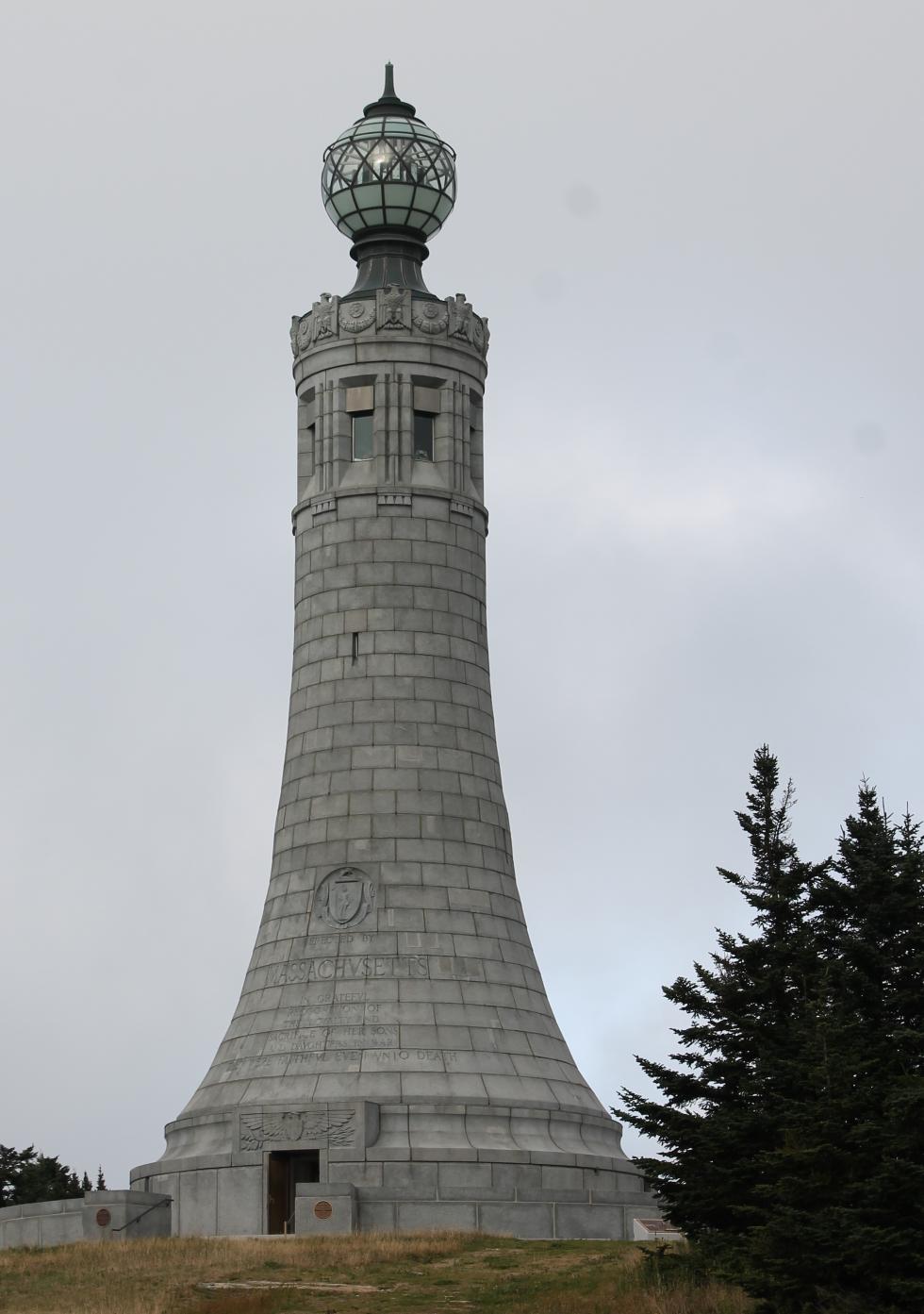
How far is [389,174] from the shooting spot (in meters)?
52.4

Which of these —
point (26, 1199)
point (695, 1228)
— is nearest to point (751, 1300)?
point (695, 1228)

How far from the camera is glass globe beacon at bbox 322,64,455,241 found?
52375 millimetres

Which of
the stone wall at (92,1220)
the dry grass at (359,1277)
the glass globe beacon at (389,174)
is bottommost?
the dry grass at (359,1277)

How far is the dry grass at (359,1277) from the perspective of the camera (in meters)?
31.6

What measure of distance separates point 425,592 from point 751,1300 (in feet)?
75.9

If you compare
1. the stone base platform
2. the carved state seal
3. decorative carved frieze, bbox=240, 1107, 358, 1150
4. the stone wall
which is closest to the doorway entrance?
the stone base platform

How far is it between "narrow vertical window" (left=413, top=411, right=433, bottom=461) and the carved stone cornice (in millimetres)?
1764

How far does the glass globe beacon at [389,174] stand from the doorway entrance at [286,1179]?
840 inches

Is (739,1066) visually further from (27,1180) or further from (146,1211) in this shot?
(27,1180)

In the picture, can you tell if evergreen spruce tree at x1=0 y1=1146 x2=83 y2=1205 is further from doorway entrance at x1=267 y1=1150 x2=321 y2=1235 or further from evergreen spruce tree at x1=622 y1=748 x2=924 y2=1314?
evergreen spruce tree at x1=622 y1=748 x2=924 y2=1314

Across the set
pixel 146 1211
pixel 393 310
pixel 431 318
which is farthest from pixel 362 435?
pixel 146 1211

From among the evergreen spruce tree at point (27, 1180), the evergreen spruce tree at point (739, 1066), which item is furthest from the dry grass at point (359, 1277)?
the evergreen spruce tree at point (27, 1180)

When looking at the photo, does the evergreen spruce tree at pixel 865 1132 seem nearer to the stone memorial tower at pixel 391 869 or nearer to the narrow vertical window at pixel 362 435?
the stone memorial tower at pixel 391 869

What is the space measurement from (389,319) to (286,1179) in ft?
62.0
